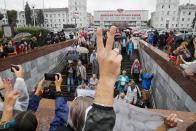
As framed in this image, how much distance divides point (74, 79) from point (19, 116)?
9.99 m

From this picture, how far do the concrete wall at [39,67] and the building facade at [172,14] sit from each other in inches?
4002

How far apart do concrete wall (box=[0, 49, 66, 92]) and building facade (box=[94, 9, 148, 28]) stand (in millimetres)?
104009

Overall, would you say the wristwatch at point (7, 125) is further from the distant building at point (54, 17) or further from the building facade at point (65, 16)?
the distant building at point (54, 17)

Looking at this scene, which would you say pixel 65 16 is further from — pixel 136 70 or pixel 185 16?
pixel 136 70

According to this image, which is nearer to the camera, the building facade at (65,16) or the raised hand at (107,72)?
the raised hand at (107,72)

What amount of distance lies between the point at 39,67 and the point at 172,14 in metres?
110

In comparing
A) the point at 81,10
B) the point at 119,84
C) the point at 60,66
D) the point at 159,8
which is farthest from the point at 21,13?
the point at 119,84

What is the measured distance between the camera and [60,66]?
16734mm

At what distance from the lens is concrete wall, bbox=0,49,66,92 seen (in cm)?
1098

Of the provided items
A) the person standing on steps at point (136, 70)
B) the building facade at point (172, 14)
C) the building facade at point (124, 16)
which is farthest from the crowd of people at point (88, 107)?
the building facade at point (124, 16)

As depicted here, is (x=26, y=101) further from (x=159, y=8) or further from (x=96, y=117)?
(x=159, y=8)

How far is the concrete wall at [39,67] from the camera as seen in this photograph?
11.0 metres

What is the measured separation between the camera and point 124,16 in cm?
12356

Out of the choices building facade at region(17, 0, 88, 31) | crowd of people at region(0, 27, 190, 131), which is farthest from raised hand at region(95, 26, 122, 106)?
building facade at region(17, 0, 88, 31)
